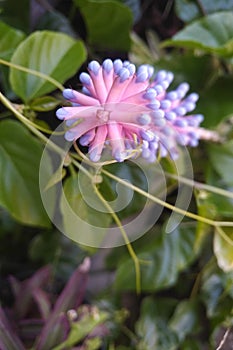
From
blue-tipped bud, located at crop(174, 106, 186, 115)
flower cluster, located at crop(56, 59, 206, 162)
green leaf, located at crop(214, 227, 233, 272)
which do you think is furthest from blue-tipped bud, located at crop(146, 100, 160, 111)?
green leaf, located at crop(214, 227, 233, 272)

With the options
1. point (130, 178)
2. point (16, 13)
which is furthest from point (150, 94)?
point (16, 13)

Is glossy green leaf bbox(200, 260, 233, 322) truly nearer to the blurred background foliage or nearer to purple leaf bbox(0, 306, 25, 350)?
the blurred background foliage

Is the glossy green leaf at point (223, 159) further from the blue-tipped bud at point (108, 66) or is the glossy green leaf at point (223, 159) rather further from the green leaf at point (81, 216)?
the blue-tipped bud at point (108, 66)

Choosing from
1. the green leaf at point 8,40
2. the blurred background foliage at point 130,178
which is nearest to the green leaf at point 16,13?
the blurred background foliage at point 130,178

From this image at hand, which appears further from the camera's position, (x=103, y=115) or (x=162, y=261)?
(x=162, y=261)

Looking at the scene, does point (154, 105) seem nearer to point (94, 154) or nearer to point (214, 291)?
point (94, 154)
